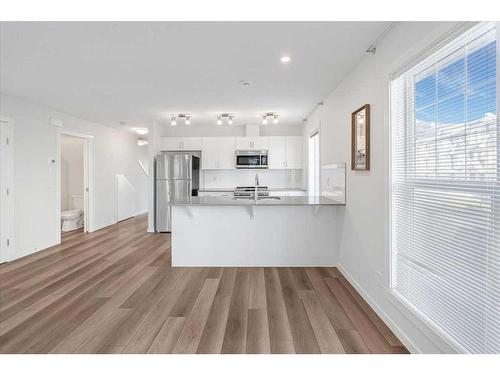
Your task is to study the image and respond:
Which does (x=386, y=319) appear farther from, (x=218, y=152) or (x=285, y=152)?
(x=218, y=152)

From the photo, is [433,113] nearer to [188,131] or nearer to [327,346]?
[327,346]

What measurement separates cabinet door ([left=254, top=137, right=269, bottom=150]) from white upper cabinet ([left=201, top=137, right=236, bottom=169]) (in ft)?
1.53

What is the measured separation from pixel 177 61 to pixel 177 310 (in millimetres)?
2433

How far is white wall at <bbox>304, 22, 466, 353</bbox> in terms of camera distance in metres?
1.96

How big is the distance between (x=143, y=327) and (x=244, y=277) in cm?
140

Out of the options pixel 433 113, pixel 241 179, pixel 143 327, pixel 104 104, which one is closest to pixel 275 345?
pixel 143 327

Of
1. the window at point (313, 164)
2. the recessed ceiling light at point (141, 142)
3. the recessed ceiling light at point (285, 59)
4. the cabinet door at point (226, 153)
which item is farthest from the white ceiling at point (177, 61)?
the recessed ceiling light at point (141, 142)

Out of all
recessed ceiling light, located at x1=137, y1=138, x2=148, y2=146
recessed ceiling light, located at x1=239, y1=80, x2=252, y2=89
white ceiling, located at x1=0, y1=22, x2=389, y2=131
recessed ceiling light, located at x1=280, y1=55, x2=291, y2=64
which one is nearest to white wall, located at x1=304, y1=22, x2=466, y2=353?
white ceiling, located at x1=0, y1=22, x2=389, y2=131

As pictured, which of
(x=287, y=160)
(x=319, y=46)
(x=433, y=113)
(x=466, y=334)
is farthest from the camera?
(x=287, y=160)

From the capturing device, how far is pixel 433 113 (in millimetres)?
1831

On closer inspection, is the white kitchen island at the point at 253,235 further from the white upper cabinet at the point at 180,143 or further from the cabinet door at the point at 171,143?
the cabinet door at the point at 171,143

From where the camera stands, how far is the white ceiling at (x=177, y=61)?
7.72 feet

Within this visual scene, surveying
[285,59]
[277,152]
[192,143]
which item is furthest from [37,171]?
[277,152]

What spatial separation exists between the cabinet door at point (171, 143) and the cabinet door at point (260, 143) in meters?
1.67
